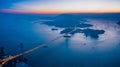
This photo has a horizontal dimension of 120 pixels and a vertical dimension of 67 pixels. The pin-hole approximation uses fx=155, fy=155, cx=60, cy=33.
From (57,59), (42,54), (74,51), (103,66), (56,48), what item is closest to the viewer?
(103,66)

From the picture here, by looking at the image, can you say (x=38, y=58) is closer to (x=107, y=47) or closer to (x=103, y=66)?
(x=103, y=66)

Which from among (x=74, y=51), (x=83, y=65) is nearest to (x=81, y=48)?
(x=74, y=51)

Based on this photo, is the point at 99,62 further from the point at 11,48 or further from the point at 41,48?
the point at 11,48

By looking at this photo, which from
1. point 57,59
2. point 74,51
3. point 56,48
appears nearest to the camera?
point 57,59

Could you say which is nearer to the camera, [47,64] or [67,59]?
[47,64]

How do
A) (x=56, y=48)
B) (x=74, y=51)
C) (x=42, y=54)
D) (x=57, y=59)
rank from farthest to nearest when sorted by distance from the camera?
(x=56, y=48) < (x=74, y=51) < (x=42, y=54) < (x=57, y=59)

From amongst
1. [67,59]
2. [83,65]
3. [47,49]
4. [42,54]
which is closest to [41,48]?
[47,49]

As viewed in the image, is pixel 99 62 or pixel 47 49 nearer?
pixel 99 62

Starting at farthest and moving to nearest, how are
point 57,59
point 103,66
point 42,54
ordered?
point 42,54, point 57,59, point 103,66

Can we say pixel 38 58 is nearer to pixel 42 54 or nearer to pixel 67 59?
pixel 42 54
